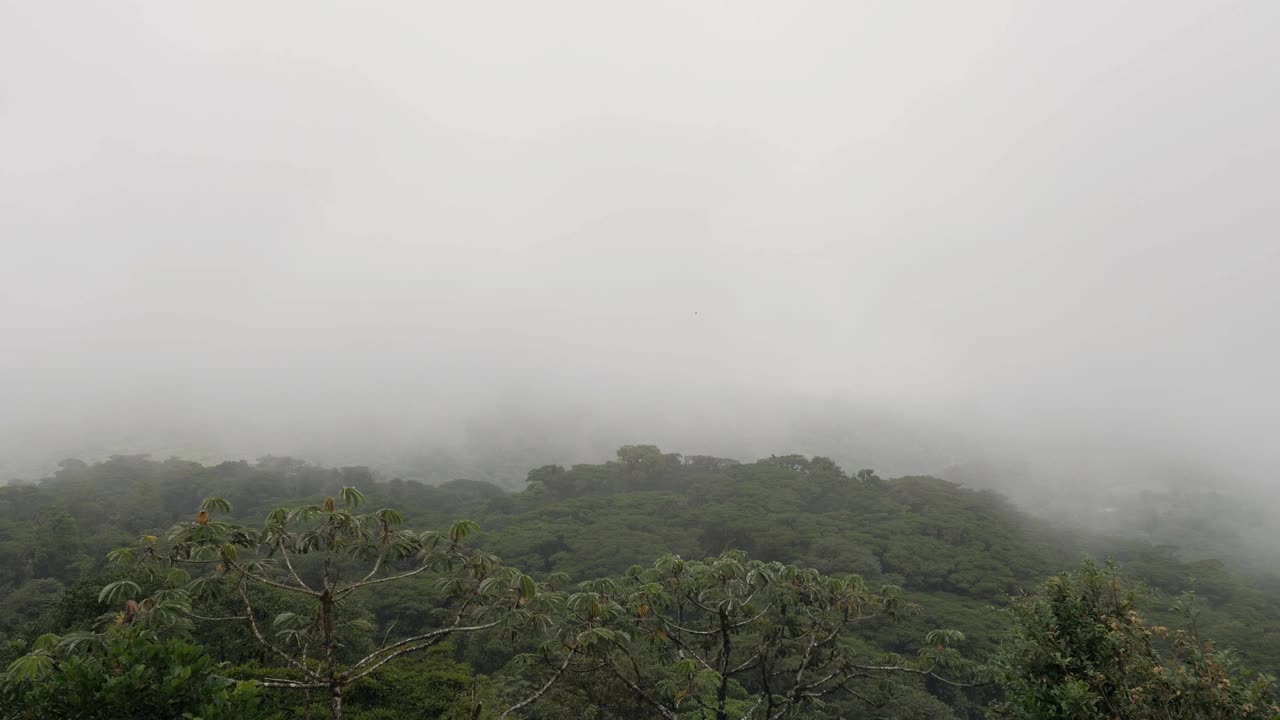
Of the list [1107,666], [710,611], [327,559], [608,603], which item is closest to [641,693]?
[608,603]

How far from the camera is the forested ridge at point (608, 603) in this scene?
10695mm

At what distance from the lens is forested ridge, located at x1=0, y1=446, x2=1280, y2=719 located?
10695 mm

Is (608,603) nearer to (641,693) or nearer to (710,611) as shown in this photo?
(641,693)

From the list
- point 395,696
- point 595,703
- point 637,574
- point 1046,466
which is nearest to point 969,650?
point 595,703

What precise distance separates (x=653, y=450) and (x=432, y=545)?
83.6 meters

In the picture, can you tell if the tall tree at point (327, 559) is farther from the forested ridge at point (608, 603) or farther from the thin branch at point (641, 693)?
the thin branch at point (641, 693)

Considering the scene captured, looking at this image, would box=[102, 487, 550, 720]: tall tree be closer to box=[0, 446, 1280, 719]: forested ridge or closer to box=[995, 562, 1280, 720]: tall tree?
box=[0, 446, 1280, 719]: forested ridge

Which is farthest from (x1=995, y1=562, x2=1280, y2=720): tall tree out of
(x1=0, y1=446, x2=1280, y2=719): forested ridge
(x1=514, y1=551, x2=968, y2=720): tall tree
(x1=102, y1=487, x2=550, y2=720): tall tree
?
(x1=102, y1=487, x2=550, y2=720): tall tree

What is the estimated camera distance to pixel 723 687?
623 inches

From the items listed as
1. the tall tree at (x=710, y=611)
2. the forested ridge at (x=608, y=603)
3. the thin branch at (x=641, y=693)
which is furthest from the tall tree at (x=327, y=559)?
the thin branch at (x=641, y=693)

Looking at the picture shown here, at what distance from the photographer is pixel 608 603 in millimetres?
14672

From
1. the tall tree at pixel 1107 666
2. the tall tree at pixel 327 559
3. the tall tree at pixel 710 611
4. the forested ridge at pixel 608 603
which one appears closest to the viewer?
the tall tree at pixel 327 559

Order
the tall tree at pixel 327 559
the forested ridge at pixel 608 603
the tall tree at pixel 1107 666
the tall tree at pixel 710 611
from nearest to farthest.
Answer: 1. the tall tree at pixel 327 559
2. the tall tree at pixel 1107 666
3. the forested ridge at pixel 608 603
4. the tall tree at pixel 710 611

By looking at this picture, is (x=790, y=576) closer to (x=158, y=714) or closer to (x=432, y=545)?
(x=432, y=545)
